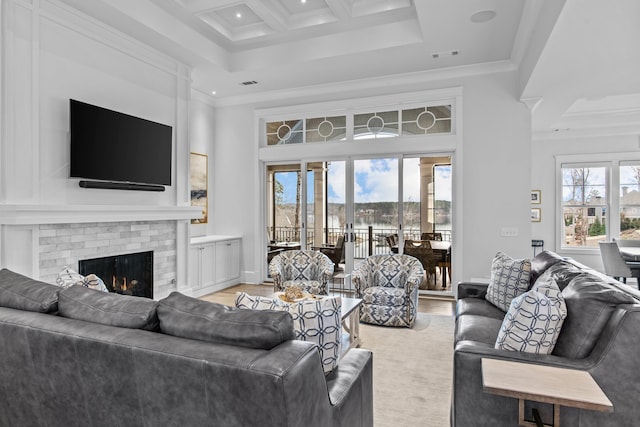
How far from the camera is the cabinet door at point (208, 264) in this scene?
5.76 meters

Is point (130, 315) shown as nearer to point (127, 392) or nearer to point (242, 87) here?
point (127, 392)

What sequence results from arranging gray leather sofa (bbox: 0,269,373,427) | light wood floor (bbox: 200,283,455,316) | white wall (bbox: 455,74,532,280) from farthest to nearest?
white wall (bbox: 455,74,532,280) < light wood floor (bbox: 200,283,455,316) < gray leather sofa (bbox: 0,269,373,427)

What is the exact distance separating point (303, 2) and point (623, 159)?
694 cm

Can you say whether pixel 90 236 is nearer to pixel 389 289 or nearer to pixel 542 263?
pixel 389 289

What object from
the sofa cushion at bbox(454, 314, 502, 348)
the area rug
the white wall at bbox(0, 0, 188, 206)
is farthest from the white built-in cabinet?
the sofa cushion at bbox(454, 314, 502, 348)

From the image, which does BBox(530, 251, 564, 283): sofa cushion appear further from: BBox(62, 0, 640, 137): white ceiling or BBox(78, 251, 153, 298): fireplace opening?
BBox(78, 251, 153, 298): fireplace opening

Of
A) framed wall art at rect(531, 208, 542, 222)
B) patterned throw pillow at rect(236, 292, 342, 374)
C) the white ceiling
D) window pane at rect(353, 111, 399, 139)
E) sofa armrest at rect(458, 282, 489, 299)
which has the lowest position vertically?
sofa armrest at rect(458, 282, 489, 299)

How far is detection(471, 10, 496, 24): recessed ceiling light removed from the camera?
385 centimetres

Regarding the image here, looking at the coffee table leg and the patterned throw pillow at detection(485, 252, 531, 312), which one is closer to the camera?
the patterned throw pillow at detection(485, 252, 531, 312)

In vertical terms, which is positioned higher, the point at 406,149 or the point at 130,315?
the point at 406,149

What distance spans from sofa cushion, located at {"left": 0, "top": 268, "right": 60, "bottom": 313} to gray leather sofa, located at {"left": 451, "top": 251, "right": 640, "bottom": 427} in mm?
2023

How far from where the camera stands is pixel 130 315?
5.26 feet

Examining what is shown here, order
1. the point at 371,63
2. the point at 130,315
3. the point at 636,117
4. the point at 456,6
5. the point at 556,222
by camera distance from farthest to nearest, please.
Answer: the point at 556,222 → the point at 636,117 → the point at 371,63 → the point at 456,6 → the point at 130,315

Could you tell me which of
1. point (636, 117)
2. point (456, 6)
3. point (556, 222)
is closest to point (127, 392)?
point (456, 6)
